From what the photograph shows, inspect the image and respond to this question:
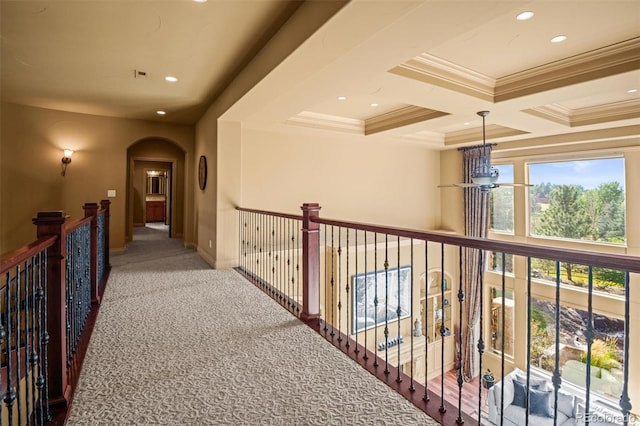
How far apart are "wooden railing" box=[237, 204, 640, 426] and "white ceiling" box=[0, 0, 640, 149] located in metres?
1.41

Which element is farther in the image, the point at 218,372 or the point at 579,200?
the point at 579,200

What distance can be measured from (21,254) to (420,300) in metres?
8.07

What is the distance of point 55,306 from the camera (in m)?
1.75

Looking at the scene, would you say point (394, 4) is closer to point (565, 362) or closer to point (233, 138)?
point (233, 138)

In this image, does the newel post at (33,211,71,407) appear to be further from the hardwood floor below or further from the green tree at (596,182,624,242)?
the green tree at (596,182,624,242)

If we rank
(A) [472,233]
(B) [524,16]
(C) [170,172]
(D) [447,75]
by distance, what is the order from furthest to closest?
1. (C) [170,172]
2. (A) [472,233]
3. (D) [447,75]
4. (B) [524,16]

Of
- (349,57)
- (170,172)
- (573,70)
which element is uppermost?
(573,70)

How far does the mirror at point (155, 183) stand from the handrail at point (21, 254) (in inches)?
483

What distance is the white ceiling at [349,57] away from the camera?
2561mm

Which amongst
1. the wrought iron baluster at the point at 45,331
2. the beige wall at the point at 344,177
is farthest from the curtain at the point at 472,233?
the wrought iron baluster at the point at 45,331

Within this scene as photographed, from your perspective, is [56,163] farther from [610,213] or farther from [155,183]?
[610,213]

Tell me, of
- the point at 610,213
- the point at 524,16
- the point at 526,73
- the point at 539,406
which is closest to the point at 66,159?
the point at 524,16

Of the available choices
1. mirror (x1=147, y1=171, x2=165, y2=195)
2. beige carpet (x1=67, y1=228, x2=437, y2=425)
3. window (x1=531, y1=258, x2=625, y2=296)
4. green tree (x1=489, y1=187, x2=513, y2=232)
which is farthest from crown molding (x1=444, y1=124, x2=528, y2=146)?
mirror (x1=147, y1=171, x2=165, y2=195)

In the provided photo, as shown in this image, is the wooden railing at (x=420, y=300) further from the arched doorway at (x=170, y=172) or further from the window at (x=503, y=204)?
the arched doorway at (x=170, y=172)
